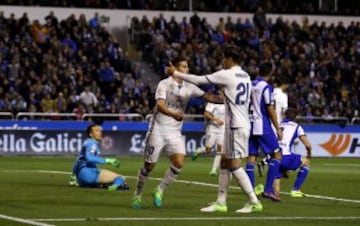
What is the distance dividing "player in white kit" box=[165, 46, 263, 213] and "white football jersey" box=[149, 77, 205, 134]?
829 mm

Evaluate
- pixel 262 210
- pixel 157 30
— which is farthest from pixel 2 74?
pixel 262 210

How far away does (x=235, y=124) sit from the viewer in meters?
16.8

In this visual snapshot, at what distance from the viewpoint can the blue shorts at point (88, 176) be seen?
2192cm

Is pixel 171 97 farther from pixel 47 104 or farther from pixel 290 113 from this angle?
pixel 47 104

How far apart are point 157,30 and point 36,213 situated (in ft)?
104

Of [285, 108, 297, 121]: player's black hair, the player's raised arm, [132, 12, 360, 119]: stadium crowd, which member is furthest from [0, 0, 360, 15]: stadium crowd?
the player's raised arm

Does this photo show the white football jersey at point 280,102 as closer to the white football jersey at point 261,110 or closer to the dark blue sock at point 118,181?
the dark blue sock at point 118,181

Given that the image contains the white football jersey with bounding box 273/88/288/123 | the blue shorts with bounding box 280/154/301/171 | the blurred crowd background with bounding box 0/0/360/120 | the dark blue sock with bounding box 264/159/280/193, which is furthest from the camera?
the blurred crowd background with bounding box 0/0/360/120

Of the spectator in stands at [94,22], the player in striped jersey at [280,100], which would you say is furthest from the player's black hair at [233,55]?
the spectator in stands at [94,22]

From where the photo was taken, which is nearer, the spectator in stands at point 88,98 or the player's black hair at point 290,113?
the player's black hair at point 290,113

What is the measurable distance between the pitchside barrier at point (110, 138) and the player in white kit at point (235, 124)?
70.2 ft

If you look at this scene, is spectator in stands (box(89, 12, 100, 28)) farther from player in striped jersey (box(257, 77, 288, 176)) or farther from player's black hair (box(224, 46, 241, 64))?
player's black hair (box(224, 46, 241, 64))

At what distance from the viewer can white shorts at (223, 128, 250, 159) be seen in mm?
16750

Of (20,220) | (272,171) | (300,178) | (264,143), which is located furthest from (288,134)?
(20,220)
